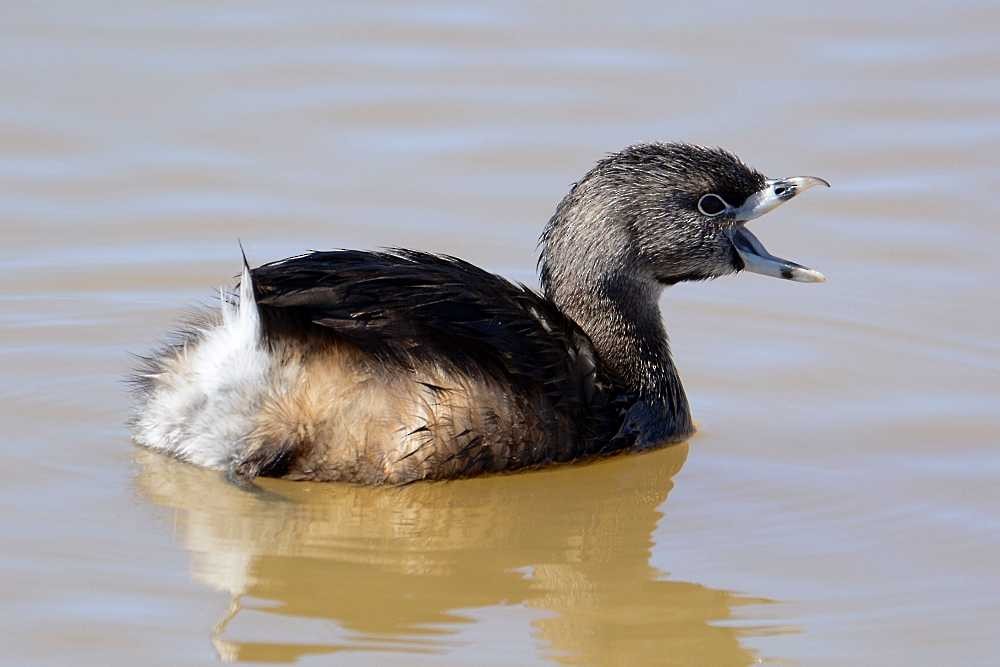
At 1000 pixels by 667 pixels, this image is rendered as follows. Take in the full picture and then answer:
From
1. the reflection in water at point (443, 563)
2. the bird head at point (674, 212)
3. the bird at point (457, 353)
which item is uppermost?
the bird head at point (674, 212)

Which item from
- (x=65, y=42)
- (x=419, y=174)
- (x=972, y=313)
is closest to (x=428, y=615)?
(x=972, y=313)

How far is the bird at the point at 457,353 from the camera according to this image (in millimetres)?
5891

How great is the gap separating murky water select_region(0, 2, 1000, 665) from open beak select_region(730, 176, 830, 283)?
0.46 metres

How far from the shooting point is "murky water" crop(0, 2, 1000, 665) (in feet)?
17.3

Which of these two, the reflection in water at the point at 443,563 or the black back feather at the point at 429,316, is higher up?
the black back feather at the point at 429,316

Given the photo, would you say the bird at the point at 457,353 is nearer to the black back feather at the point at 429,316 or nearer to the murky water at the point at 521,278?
the black back feather at the point at 429,316

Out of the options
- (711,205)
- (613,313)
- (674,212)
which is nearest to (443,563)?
(613,313)

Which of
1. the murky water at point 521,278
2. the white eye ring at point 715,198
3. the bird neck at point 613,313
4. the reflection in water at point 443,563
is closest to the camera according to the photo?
the reflection in water at point 443,563

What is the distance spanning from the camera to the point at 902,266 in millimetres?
8109

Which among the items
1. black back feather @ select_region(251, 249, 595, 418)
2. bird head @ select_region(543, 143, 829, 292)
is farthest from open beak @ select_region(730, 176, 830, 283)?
black back feather @ select_region(251, 249, 595, 418)

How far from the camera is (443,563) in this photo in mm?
5645

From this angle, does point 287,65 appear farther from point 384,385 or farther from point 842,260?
point 384,385

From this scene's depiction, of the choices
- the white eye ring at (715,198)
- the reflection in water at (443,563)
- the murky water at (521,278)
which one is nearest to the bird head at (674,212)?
the white eye ring at (715,198)

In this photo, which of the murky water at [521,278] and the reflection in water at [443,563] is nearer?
the reflection in water at [443,563]
